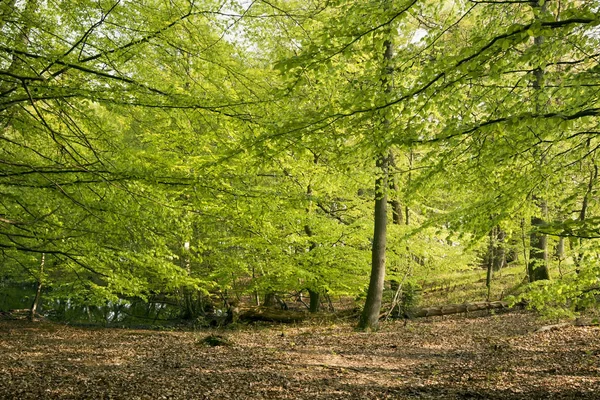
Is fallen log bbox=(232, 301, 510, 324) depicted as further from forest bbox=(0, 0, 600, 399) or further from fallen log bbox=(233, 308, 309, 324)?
forest bbox=(0, 0, 600, 399)

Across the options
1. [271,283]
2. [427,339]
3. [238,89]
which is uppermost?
[238,89]

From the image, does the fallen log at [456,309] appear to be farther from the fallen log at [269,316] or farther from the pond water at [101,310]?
the pond water at [101,310]

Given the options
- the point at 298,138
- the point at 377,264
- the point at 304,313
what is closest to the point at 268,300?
the point at 304,313

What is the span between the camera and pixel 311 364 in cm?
771

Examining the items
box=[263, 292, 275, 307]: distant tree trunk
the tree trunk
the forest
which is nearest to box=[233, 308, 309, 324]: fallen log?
box=[263, 292, 275, 307]: distant tree trunk

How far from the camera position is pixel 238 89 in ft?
21.0

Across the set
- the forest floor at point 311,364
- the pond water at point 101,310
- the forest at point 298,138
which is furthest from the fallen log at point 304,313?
the pond water at point 101,310

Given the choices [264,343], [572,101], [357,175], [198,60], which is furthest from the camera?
[264,343]

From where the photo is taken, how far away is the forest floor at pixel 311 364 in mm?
5797

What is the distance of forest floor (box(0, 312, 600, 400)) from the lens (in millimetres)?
5797

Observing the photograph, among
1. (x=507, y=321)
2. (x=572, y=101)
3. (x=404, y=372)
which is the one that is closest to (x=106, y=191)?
(x=404, y=372)

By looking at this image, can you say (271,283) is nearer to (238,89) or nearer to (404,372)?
(404,372)

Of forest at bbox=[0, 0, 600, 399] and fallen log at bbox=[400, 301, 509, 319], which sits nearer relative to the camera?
forest at bbox=[0, 0, 600, 399]

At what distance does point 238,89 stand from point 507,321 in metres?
10.5
